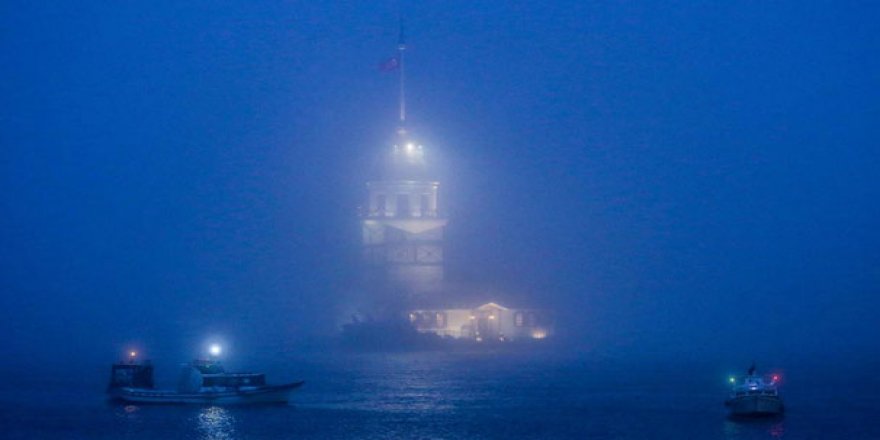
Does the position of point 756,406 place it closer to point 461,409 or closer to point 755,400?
point 755,400

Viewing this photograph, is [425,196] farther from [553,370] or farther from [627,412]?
[627,412]

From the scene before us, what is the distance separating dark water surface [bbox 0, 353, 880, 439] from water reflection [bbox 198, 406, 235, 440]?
5cm

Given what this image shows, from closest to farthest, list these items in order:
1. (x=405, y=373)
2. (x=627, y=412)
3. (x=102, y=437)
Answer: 1. (x=102, y=437)
2. (x=627, y=412)
3. (x=405, y=373)

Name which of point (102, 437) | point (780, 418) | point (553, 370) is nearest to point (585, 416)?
point (780, 418)

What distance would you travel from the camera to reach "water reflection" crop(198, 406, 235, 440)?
57406mm

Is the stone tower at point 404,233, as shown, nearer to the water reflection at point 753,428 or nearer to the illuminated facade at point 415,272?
the illuminated facade at point 415,272

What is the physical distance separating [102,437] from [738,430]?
27.8m

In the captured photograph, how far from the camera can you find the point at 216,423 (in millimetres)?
61656

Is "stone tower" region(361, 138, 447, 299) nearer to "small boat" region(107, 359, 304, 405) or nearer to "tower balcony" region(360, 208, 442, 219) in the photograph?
"tower balcony" region(360, 208, 442, 219)

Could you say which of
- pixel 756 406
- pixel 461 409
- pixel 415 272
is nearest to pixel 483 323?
pixel 415 272

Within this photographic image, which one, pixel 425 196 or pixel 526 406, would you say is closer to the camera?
pixel 526 406

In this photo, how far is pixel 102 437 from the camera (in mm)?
57344

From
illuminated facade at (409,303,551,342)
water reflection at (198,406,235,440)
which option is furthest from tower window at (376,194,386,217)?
water reflection at (198,406,235,440)

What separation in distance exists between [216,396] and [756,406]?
87.0 feet
